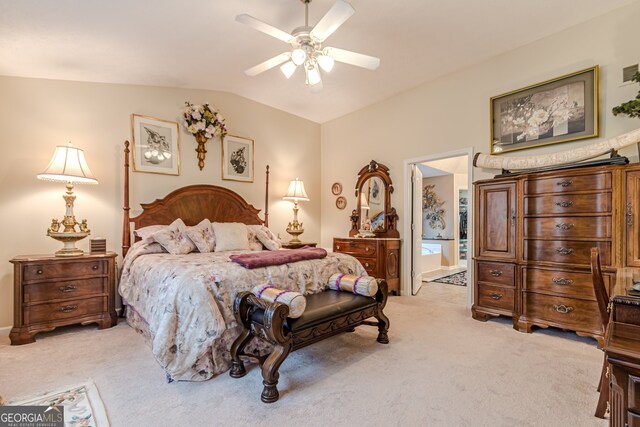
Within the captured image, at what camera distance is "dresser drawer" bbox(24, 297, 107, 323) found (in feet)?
9.59

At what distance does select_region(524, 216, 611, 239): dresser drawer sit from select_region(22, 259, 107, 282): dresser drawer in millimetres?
4580

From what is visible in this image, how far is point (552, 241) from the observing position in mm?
3094

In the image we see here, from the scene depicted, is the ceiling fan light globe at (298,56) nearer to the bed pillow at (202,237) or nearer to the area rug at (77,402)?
the bed pillow at (202,237)

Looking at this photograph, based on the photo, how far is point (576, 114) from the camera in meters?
3.20

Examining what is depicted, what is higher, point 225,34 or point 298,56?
point 225,34

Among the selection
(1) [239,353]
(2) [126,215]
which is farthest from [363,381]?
(2) [126,215]

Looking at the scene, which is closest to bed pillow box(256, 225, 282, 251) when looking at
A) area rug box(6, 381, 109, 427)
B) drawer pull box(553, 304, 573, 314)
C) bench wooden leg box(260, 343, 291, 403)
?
bench wooden leg box(260, 343, 291, 403)

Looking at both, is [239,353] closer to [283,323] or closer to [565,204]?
[283,323]

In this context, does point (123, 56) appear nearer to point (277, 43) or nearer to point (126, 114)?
point (126, 114)

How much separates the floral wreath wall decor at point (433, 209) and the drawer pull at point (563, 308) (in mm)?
5137

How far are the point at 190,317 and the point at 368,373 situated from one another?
53.6 inches

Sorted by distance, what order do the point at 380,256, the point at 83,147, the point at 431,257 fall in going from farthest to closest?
1. the point at 431,257
2. the point at 380,256
3. the point at 83,147

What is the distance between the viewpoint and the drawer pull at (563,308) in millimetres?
2939

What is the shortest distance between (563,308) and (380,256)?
2.19 metres
